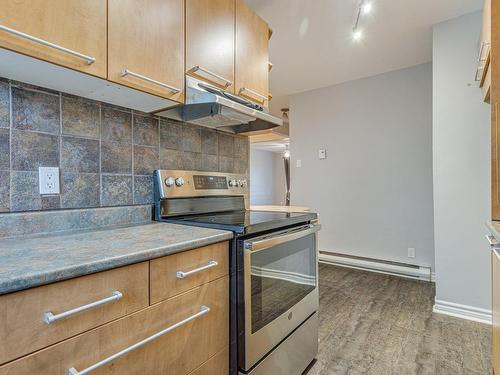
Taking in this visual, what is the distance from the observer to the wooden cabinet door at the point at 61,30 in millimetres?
843

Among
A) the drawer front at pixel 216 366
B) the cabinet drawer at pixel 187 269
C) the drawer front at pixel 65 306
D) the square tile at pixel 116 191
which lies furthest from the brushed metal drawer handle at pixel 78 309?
the square tile at pixel 116 191

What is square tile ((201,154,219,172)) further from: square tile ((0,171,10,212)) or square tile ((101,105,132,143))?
square tile ((0,171,10,212))

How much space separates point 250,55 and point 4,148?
54.9 inches

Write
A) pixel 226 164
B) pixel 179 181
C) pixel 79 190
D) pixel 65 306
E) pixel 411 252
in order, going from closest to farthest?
pixel 65 306 < pixel 79 190 < pixel 179 181 < pixel 226 164 < pixel 411 252

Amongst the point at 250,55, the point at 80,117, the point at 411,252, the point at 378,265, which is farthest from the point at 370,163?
the point at 80,117

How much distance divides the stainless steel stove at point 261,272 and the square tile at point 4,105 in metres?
0.66

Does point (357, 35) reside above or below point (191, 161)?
above

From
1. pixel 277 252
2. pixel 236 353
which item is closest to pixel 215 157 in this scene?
pixel 277 252

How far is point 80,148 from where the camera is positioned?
128 centimetres

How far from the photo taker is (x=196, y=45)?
144 centimetres

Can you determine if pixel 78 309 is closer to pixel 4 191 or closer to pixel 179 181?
pixel 4 191

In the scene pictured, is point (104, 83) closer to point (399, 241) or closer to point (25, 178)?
point (25, 178)

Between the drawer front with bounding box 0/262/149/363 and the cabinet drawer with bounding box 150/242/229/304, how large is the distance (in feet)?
0.13

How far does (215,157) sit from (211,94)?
675mm
